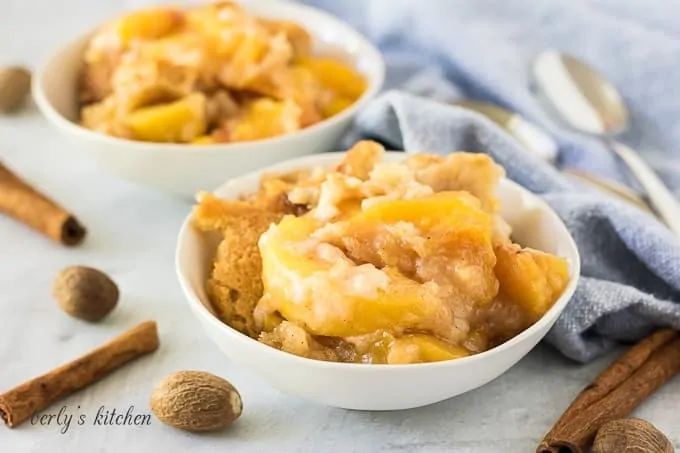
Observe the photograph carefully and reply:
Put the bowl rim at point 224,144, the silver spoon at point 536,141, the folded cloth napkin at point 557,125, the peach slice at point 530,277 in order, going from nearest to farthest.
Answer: the peach slice at point 530,277 → the folded cloth napkin at point 557,125 → the bowl rim at point 224,144 → the silver spoon at point 536,141

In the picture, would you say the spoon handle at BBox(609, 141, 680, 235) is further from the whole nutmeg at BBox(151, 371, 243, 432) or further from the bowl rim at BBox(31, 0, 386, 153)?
the whole nutmeg at BBox(151, 371, 243, 432)

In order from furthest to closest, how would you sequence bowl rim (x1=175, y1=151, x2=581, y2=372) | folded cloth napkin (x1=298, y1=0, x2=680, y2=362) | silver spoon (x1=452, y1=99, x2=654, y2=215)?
silver spoon (x1=452, y1=99, x2=654, y2=215), folded cloth napkin (x1=298, y1=0, x2=680, y2=362), bowl rim (x1=175, y1=151, x2=581, y2=372)

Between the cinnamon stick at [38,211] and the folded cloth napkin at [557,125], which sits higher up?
the folded cloth napkin at [557,125]

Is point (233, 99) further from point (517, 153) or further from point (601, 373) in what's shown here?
point (601, 373)

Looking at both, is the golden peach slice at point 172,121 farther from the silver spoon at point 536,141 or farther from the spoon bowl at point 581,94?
the spoon bowl at point 581,94

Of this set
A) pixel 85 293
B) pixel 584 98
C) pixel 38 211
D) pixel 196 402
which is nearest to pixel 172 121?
pixel 38 211

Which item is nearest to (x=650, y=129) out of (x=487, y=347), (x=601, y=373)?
(x=601, y=373)

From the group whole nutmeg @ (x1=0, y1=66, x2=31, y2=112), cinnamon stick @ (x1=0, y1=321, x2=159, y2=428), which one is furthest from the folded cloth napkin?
whole nutmeg @ (x1=0, y1=66, x2=31, y2=112)

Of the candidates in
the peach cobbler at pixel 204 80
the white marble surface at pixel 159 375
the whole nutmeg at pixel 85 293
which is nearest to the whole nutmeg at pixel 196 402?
the white marble surface at pixel 159 375
